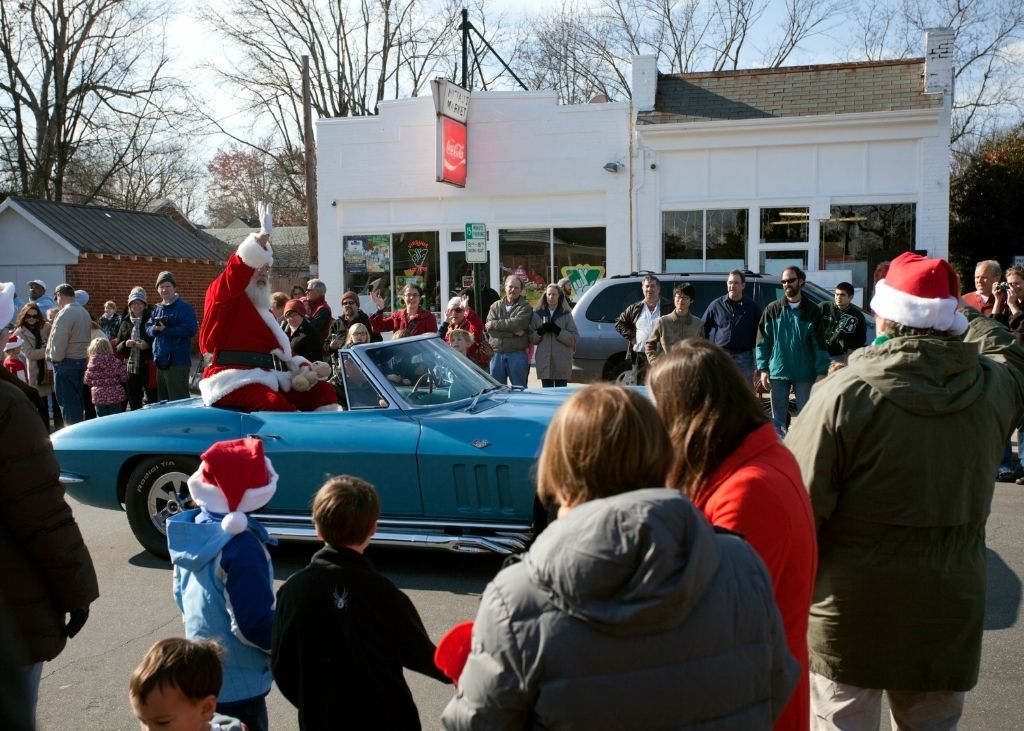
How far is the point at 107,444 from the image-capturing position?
6.30m

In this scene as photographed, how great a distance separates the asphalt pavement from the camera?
4.02 metres

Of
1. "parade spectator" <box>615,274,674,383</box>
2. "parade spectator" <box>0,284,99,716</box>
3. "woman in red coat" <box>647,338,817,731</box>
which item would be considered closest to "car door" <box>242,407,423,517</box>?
"parade spectator" <box>0,284,99,716</box>

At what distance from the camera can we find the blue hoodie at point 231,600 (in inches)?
118

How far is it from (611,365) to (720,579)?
10894mm

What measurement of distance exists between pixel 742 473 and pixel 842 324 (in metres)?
7.94

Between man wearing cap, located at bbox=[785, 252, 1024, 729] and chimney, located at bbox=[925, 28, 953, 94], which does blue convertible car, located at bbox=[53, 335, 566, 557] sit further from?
chimney, located at bbox=[925, 28, 953, 94]

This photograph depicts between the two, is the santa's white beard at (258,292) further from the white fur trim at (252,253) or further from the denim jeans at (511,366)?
the denim jeans at (511,366)

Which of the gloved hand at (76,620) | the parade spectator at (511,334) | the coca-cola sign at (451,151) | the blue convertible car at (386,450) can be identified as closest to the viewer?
the gloved hand at (76,620)

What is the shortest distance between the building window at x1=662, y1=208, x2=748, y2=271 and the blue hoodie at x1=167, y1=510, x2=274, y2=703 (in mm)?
16078

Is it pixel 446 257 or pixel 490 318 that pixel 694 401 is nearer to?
pixel 490 318

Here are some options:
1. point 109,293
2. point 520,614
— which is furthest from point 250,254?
point 109,293

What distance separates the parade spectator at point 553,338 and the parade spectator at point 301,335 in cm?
253

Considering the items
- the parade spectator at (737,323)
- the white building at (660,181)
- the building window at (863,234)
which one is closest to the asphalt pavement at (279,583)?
the parade spectator at (737,323)

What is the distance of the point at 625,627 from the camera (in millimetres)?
1521
